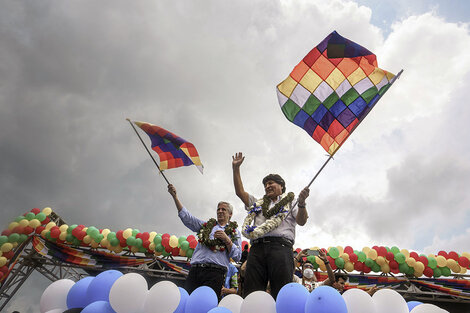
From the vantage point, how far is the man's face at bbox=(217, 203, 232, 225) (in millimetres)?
3515

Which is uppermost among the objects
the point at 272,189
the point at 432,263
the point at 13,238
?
the point at 432,263

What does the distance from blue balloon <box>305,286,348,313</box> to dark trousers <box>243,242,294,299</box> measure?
2.51ft

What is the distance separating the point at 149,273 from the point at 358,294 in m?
8.23

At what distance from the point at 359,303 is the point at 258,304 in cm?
58

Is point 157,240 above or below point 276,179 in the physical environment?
above

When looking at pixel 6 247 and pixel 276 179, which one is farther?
pixel 6 247

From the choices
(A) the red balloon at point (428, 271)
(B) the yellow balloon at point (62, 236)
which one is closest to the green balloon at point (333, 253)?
(A) the red balloon at point (428, 271)

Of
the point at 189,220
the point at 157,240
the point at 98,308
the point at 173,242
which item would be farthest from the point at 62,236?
the point at 98,308

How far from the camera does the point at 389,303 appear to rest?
1.73 metres

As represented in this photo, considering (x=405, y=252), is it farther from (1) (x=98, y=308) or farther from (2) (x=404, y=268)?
(1) (x=98, y=308)

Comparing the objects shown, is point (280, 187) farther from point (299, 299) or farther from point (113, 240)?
point (113, 240)

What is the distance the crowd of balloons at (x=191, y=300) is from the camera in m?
1.66

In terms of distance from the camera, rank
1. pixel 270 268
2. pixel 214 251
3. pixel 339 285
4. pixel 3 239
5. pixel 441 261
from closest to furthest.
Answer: pixel 270 268 < pixel 214 251 < pixel 339 285 < pixel 441 261 < pixel 3 239

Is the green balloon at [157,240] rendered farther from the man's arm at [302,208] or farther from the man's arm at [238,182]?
the man's arm at [302,208]
